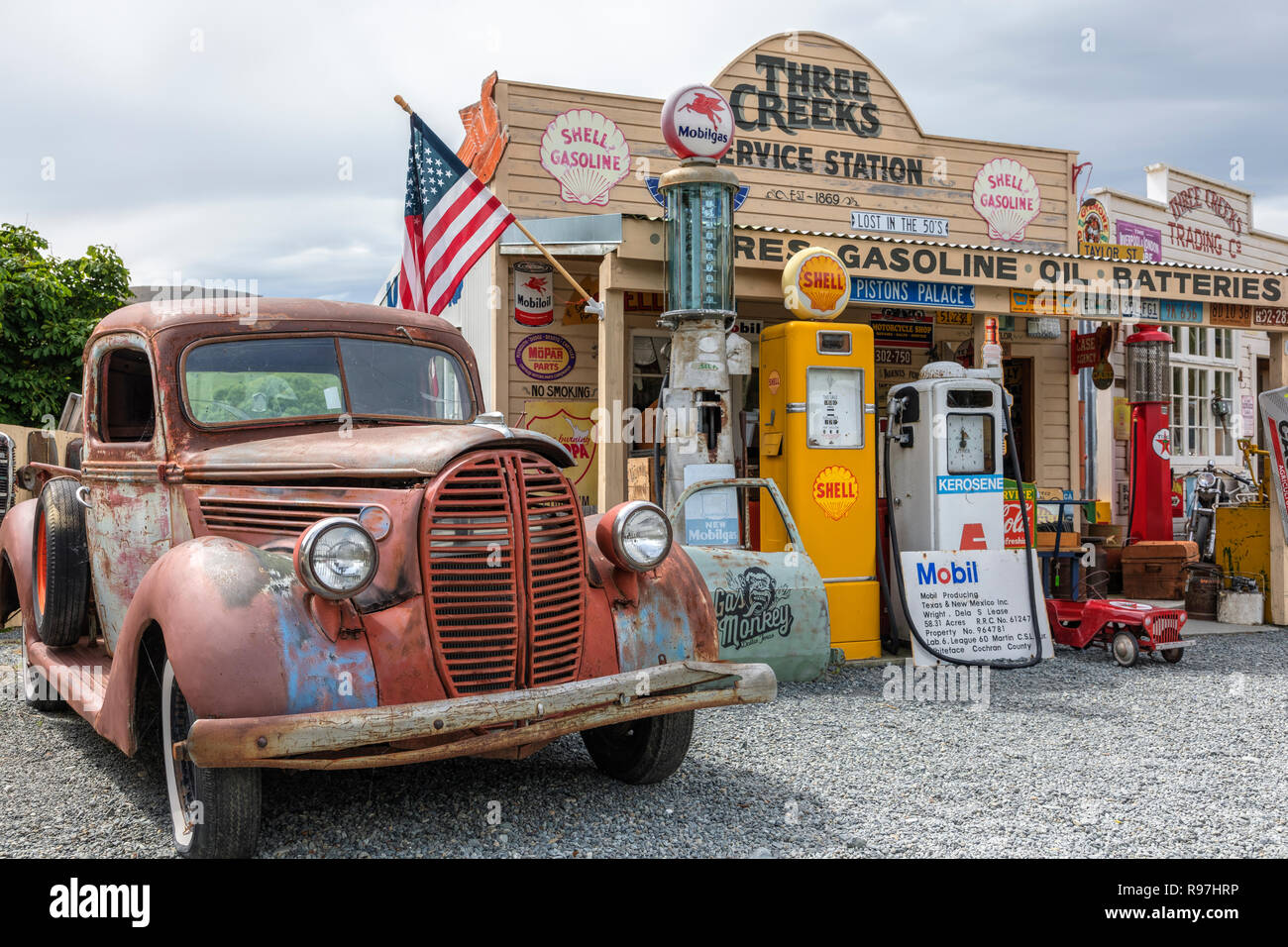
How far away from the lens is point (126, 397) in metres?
4.50

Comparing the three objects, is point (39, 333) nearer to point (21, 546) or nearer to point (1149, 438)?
point (21, 546)

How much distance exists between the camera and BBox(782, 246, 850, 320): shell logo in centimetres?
700

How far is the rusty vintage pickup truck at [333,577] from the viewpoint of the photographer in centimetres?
308

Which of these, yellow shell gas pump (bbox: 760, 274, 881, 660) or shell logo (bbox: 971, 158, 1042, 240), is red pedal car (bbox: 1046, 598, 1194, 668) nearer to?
yellow shell gas pump (bbox: 760, 274, 881, 660)

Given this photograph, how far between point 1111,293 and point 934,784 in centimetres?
571

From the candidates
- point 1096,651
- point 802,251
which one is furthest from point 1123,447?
point 802,251

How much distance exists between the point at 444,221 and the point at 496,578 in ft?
14.1

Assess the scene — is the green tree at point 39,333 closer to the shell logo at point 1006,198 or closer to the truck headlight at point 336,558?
the shell logo at point 1006,198

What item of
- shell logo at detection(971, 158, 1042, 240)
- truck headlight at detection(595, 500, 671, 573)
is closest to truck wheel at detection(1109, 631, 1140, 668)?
truck headlight at detection(595, 500, 671, 573)

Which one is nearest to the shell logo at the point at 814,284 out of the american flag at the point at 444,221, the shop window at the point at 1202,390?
the american flag at the point at 444,221

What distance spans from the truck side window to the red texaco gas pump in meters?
10.5

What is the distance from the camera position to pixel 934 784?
14.1ft

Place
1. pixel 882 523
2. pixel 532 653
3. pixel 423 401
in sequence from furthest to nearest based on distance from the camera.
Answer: pixel 882 523
pixel 423 401
pixel 532 653
